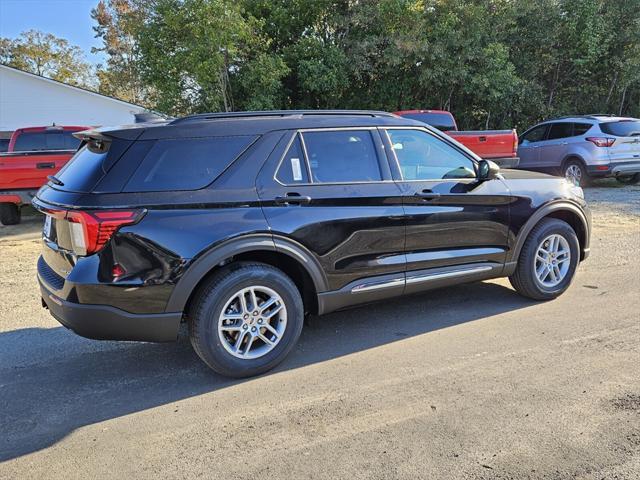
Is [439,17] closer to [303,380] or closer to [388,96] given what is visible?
[388,96]

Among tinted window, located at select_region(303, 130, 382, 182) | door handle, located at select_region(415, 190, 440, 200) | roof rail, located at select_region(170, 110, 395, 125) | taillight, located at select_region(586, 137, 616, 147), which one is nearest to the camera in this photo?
roof rail, located at select_region(170, 110, 395, 125)

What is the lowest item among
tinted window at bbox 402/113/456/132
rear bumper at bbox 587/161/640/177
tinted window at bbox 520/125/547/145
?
rear bumper at bbox 587/161/640/177

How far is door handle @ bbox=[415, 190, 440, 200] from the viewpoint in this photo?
427 cm

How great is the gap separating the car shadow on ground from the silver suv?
8942mm

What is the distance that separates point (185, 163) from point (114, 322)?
1.16 meters

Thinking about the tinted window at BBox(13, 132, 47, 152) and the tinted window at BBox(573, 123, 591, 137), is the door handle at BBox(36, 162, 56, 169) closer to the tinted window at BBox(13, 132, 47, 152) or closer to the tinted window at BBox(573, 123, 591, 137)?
the tinted window at BBox(13, 132, 47, 152)

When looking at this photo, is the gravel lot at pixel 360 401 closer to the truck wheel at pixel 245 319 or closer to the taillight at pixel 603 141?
the truck wheel at pixel 245 319

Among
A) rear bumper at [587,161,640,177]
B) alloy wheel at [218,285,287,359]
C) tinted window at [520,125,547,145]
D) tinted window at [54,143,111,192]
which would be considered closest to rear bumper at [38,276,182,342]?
alloy wheel at [218,285,287,359]

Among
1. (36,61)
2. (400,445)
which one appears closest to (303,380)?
(400,445)

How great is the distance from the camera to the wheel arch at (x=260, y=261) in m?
3.39

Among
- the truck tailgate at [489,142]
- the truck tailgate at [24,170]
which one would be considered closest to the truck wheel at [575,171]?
the truck tailgate at [489,142]

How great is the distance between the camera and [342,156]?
409 cm

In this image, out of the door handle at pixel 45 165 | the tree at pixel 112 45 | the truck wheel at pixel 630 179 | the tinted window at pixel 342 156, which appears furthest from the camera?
the tree at pixel 112 45

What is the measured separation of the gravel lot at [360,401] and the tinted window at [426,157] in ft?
4.36
